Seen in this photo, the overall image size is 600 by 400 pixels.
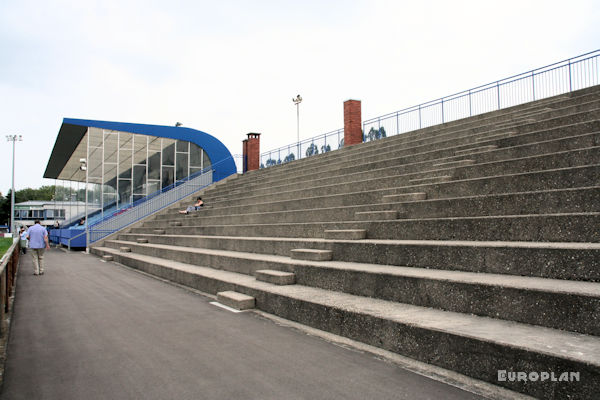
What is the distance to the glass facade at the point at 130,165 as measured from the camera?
24828 millimetres

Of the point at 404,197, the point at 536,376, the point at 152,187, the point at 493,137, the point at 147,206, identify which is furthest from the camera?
the point at 152,187

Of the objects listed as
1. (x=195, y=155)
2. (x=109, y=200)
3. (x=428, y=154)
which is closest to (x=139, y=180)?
(x=109, y=200)

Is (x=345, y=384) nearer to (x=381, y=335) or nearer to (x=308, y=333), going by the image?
(x=381, y=335)

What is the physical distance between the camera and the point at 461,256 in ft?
17.7

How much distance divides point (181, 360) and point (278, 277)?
2.92 metres

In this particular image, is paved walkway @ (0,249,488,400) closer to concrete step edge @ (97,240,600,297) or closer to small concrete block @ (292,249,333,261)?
concrete step edge @ (97,240,600,297)

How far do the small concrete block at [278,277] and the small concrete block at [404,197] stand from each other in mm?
2838

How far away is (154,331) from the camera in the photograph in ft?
19.0

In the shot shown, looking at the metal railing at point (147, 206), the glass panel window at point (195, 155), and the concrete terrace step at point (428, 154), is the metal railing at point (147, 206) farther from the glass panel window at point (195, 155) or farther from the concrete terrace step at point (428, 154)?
the concrete terrace step at point (428, 154)

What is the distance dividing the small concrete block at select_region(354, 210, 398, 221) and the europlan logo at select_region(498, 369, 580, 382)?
15.1ft

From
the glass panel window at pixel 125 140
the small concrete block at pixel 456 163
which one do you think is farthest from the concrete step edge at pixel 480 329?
the glass panel window at pixel 125 140

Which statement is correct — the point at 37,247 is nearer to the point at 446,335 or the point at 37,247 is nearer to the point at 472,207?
the point at 472,207

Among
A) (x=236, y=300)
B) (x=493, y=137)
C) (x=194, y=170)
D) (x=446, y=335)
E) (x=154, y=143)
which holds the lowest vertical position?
(x=236, y=300)

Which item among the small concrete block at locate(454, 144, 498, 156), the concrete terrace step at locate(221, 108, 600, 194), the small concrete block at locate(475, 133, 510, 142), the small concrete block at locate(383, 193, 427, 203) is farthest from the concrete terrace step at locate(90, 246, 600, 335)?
the small concrete block at locate(475, 133, 510, 142)
